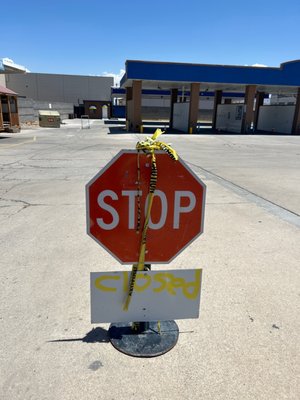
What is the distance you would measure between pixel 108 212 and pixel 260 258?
102 inches

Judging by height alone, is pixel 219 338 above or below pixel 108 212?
below

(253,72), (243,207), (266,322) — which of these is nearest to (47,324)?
(266,322)

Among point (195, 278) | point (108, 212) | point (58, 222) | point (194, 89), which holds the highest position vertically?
point (194, 89)

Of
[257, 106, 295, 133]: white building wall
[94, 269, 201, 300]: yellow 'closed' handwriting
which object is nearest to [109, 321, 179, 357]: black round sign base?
[94, 269, 201, 300]: yellow 'closed' handwriting

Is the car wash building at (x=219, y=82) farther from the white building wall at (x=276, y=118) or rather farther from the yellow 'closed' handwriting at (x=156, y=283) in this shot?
the yellow 'closed' handwriting at (x=156, y=283)

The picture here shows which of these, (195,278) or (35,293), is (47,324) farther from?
(195,278)

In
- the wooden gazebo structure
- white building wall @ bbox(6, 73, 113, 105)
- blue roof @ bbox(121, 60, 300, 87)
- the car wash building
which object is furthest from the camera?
white building wall @ bbox(6, 73, 113, 105)

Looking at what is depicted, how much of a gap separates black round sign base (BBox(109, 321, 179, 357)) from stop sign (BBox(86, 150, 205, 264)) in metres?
0.69

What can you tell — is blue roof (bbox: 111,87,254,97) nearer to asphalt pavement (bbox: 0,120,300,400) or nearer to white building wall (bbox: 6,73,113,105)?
white building wall (bbox: 6,73,113,105)

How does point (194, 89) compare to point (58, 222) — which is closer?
point (58, 222)

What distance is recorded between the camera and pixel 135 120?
28594 millimetres

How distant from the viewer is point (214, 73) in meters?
27.3

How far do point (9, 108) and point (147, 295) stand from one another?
21.4 meters

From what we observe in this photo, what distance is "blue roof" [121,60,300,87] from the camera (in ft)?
85.0
